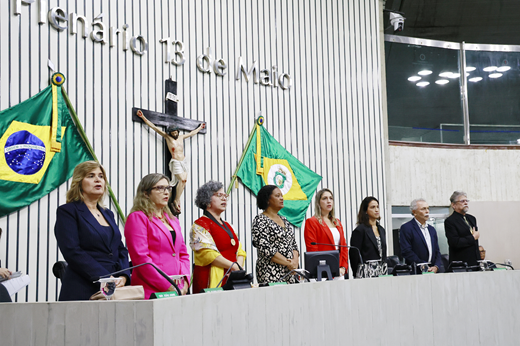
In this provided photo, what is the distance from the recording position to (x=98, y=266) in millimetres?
2428

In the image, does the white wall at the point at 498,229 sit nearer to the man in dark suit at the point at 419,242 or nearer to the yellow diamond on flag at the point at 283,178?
the yellow diamond on flag at the point at 283,178

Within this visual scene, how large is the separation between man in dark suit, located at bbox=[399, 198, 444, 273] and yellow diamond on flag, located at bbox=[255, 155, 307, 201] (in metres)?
1.93

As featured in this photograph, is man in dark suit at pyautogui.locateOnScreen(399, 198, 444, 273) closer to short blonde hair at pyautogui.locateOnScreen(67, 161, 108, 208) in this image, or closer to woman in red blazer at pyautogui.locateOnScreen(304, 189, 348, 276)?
woman in red blazer at pyautogui.locateOnScreen(304, 189, 348, 276)

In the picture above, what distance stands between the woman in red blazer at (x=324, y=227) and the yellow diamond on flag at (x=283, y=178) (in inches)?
77.2

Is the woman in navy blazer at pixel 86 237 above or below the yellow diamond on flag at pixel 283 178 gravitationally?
below

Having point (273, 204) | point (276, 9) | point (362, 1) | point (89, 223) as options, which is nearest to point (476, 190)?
point (362, 1)

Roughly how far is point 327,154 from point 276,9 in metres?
1.76

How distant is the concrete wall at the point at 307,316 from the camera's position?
5.82ft

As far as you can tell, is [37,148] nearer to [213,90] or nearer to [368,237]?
[213,90]

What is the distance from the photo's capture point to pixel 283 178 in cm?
633

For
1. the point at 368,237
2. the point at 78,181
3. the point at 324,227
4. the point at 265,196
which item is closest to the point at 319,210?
the point at 324,227

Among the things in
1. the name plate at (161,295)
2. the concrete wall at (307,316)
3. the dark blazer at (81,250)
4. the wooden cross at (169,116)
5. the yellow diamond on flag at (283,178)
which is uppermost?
the wooden cross at (169,116)

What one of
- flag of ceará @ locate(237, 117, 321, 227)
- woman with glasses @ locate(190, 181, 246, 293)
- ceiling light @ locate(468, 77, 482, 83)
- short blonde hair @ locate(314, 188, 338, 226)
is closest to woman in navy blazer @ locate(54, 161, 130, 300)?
woman with glasses @ locate(190, 181, 246, 293)

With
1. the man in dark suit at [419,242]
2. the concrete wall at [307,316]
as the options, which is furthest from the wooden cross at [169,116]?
the concrete wall at [307,316]
